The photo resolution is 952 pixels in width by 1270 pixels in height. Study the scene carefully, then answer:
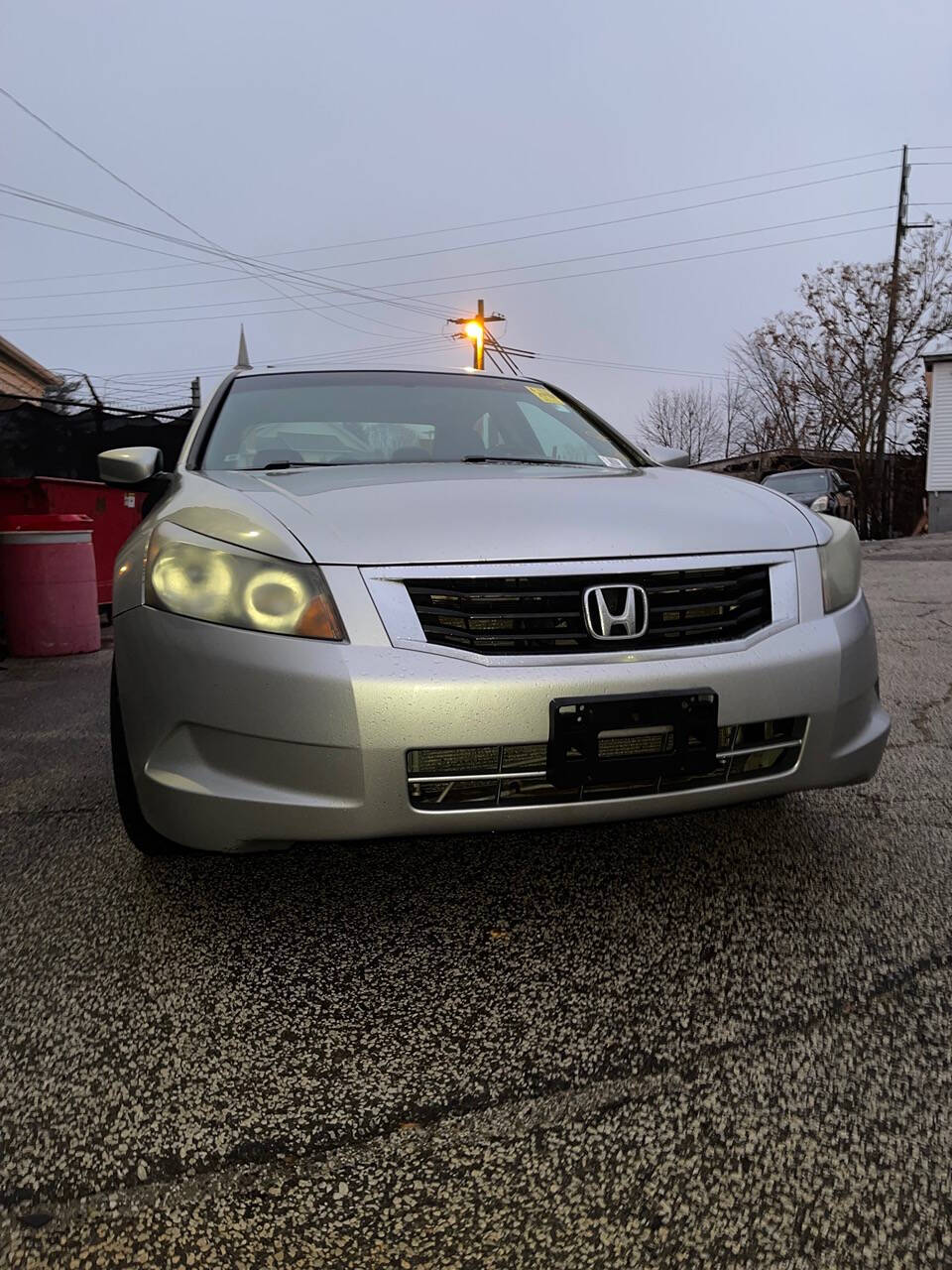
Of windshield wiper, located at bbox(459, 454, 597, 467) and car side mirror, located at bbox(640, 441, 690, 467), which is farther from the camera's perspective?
car side mirror, located at bbox(640, 441, 690, 467)

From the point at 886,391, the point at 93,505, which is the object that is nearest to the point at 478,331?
the point at 886,391

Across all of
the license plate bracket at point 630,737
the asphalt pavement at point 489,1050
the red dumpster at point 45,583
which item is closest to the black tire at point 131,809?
the asphalt pavement at point 489,1050

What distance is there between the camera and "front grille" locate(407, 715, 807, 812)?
6.02ft

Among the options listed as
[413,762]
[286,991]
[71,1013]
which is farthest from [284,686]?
[71,1013]

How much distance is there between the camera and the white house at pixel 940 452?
25.5m

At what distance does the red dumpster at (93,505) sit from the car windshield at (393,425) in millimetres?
3874

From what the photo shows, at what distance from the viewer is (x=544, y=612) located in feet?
6.35

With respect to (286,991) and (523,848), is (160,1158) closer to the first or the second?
(286,991)

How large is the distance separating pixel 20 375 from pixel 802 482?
64.2 ft

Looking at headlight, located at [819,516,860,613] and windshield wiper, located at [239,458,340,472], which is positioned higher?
windshield wiper, located at [239,458,340,472]

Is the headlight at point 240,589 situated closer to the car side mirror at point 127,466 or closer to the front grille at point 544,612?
the front grille at point 544,612

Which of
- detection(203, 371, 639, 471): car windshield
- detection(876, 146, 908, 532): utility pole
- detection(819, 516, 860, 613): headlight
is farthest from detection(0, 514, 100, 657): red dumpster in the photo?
detection(876, 146, 908, 532): utility pole

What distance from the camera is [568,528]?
6.78 feet

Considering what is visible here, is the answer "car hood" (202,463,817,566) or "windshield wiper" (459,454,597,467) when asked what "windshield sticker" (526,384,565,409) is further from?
"car hood" (202,463,817,566)
